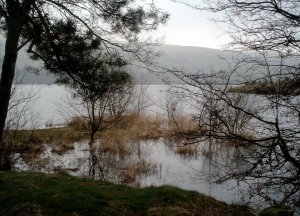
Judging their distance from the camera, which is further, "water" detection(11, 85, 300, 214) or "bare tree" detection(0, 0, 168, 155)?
"water" detection(11, 85, 300, 214)

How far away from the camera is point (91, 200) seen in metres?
6.69

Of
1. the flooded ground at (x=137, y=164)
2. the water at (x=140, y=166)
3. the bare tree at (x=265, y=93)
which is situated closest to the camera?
the bare tree at (x=265, y=93)

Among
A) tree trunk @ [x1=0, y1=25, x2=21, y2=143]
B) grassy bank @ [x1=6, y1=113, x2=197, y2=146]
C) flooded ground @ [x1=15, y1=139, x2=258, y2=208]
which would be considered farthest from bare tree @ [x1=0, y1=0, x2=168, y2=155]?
grassy bank @ [x1=6, y1=113, x2=197, y2=146]

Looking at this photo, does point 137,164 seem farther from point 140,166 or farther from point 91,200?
point 91,200

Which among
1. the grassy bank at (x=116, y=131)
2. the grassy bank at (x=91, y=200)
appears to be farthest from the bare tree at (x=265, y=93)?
the grassy bank at (x=116, y=131)

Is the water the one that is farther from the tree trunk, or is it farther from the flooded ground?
the tree trunk

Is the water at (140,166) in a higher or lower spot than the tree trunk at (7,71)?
lower

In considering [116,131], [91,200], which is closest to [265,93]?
[91,200]

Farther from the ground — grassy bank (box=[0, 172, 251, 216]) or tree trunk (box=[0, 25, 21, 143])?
tree trunk (box=[0, 25, 21, 143])

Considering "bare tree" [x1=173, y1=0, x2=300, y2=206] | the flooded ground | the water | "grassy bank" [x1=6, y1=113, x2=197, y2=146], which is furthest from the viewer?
"grassy bank" [x1=6, y1=113, x2=197, y2=146]

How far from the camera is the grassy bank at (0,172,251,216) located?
6020mm

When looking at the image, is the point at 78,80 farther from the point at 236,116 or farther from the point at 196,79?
the point at 236,116

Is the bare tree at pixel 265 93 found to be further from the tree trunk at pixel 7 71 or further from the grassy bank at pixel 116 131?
the grassy bank at pixel 116 131

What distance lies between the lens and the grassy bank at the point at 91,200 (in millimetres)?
6020
